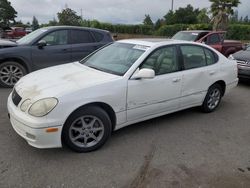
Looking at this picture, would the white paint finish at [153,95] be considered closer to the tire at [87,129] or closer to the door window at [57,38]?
the tire at [87,129]

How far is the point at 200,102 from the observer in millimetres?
5121

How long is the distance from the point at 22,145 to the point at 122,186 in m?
1.60

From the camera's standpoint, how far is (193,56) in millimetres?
4895

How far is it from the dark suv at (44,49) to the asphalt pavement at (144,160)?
2453mm

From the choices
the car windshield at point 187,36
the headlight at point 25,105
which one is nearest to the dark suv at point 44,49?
the headlight at point 25,105

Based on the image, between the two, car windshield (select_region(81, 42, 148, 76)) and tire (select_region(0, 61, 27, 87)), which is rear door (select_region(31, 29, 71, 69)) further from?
car windshield (select_region(81, 42, 148, 76))

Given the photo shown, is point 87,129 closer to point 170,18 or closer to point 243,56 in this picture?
point 243,56

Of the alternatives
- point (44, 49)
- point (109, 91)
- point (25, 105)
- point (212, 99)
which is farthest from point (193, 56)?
point (44, 49)

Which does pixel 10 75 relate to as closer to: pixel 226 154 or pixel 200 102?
pixel 200 102

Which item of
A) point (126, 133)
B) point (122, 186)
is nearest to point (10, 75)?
point (126, 133)

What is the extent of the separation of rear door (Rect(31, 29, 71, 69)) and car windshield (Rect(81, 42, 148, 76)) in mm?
2656

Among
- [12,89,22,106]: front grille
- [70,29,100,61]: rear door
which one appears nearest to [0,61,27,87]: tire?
[70,29,100,61]: rear door

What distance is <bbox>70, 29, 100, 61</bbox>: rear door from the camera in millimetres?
7515

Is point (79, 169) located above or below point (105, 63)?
below
